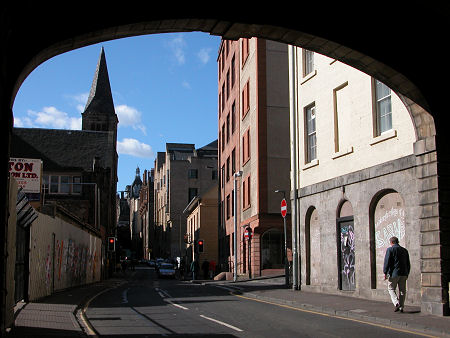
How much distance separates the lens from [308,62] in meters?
24.0

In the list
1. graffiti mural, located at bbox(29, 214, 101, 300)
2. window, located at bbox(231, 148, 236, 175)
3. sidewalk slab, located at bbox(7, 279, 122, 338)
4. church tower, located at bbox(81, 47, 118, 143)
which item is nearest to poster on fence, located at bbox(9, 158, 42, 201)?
graffiti mural, located at bbox(29, 214, 101, 300)

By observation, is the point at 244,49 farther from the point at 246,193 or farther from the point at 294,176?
the point at 294,176

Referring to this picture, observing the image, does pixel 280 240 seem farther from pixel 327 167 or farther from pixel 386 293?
pixel 386 293

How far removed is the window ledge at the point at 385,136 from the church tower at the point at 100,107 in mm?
81128

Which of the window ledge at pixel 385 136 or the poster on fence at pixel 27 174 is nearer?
the window ledge at pixel 385 136

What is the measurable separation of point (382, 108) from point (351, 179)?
2.74 meters

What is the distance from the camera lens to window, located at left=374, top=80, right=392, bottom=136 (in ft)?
57.2

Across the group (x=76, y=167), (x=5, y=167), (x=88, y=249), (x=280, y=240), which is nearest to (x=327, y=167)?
(x=5, y=167)

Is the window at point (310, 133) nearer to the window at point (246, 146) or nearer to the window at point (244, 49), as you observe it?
the window at point (246, 146)

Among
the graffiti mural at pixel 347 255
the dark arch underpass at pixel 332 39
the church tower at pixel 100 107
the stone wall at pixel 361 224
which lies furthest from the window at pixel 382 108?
the church tower at pixel 100 107

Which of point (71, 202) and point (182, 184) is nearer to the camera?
point (71, 202)

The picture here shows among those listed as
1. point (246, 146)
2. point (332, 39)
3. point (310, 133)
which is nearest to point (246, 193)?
point (246, 146)

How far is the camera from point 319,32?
11570mm

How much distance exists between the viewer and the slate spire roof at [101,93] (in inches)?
3794
